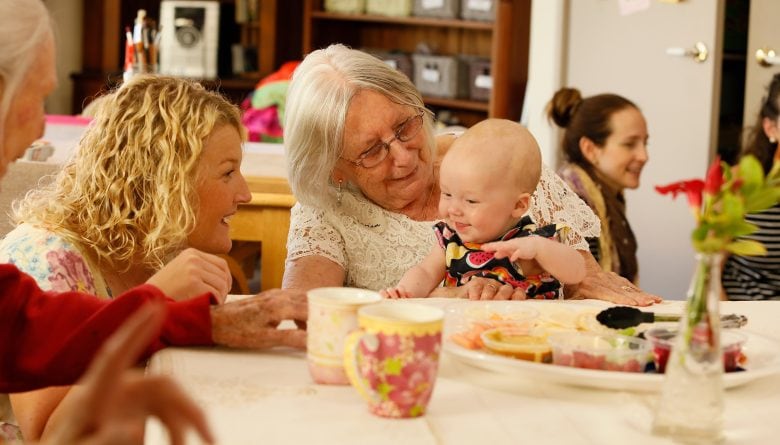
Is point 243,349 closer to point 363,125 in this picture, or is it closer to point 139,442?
point 139,442

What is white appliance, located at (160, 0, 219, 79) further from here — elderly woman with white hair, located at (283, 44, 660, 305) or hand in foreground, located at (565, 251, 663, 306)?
hand in foreground, located at (565, 251, 663, 306)

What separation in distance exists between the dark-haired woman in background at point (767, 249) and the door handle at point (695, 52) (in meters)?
0.78

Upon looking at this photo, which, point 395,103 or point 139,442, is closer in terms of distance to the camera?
point 139,442

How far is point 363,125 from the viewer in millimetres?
2248

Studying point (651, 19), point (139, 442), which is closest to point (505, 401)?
point (139, 442)

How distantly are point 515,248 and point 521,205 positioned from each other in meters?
0.13

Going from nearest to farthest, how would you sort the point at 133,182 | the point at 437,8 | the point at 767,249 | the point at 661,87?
1. the point at 133,182
2. the point at 767,249
3. the point at 661,87
4. the point at 437,8

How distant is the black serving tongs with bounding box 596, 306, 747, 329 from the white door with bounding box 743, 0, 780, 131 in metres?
3.04

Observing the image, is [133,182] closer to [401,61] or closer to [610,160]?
[610,160]

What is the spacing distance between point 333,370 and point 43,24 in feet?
1.77

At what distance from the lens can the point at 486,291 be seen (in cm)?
185

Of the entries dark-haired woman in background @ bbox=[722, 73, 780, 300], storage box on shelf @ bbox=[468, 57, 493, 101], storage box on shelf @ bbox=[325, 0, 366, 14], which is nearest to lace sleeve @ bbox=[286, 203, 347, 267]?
dark-haired woman in background @ bbox=[722, 73, 780, 300]

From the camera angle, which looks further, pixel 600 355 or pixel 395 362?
pixel 600 355

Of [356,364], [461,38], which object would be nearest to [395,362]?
[356,364]
